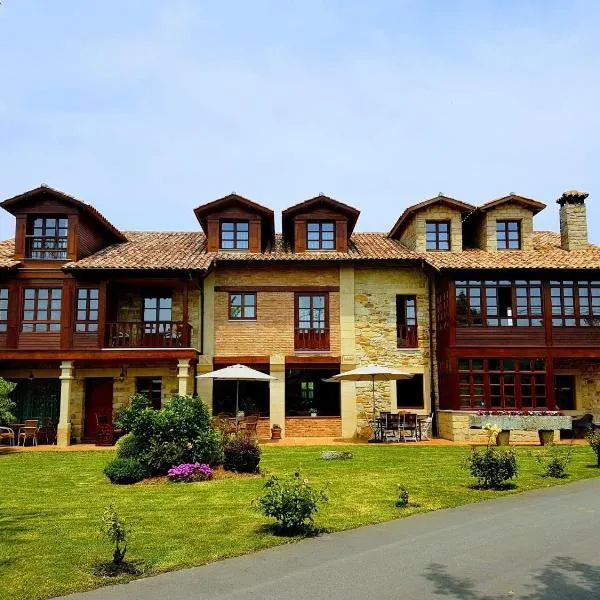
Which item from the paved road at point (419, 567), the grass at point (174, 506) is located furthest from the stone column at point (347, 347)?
the paved road at point (419, 567)

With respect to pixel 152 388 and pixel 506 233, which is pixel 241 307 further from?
pixel 506 233

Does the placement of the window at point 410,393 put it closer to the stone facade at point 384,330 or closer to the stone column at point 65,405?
the stone facade at point 384,330

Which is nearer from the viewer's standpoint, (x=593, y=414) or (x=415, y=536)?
(x=415, y=536)

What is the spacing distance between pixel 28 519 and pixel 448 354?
51.4 feet

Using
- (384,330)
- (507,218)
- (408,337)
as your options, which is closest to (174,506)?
(384,330)

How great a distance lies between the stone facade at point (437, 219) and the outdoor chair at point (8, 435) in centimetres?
1577

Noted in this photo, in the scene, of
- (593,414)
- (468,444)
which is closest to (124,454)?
(468,444)

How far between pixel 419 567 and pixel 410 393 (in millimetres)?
17435

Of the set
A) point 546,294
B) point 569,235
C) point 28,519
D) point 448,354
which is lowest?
point 28,519

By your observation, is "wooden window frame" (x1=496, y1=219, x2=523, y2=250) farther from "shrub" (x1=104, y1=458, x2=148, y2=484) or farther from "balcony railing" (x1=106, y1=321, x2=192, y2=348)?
"shrub" (x1=104, y1=458, x2=148, y2=484)

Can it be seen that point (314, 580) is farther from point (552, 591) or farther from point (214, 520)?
point (214, 520)

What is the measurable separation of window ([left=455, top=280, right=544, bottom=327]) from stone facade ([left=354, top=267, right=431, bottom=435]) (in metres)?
1.66

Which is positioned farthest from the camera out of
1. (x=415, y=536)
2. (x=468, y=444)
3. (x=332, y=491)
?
(x=468, y=444)

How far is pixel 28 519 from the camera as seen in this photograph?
31.3ft
